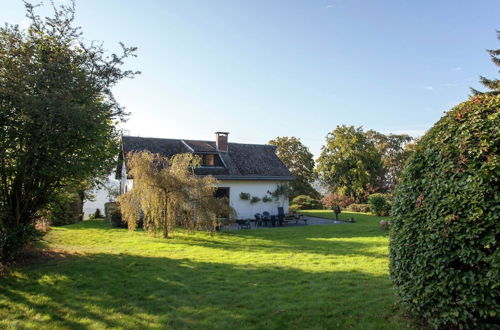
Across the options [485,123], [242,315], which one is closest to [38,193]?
[242,315]

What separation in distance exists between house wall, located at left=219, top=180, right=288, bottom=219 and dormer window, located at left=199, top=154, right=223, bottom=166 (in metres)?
1.76

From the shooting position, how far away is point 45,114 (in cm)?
769

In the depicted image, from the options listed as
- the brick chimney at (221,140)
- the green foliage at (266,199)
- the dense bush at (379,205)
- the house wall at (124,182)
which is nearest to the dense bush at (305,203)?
the dense bush at (379,205)

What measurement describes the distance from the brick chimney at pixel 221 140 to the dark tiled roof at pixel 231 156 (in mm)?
404

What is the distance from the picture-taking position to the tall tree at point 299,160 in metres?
37.3

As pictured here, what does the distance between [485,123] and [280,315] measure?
387 centimetres

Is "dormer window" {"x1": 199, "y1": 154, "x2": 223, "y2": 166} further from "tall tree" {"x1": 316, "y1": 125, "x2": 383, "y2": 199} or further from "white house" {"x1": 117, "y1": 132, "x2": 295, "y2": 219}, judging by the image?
"tall tree" {"x1": 316, "y1": 125, "x2": 383, "y2": 199}

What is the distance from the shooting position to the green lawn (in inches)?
200

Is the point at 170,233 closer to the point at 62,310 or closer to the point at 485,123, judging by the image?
the point at 62,310

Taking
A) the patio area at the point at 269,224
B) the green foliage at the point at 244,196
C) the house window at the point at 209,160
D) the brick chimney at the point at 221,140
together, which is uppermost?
the brick chimney at the point at 221,140

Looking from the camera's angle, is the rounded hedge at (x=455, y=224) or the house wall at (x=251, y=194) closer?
the rounded hedge at (x=455, y=224)

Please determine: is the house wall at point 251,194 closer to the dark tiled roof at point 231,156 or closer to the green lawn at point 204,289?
the dark tiled roof at point 231,156

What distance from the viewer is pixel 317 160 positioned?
39188 millimetres

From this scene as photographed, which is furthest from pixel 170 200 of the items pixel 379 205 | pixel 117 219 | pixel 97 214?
pixel 379 205
